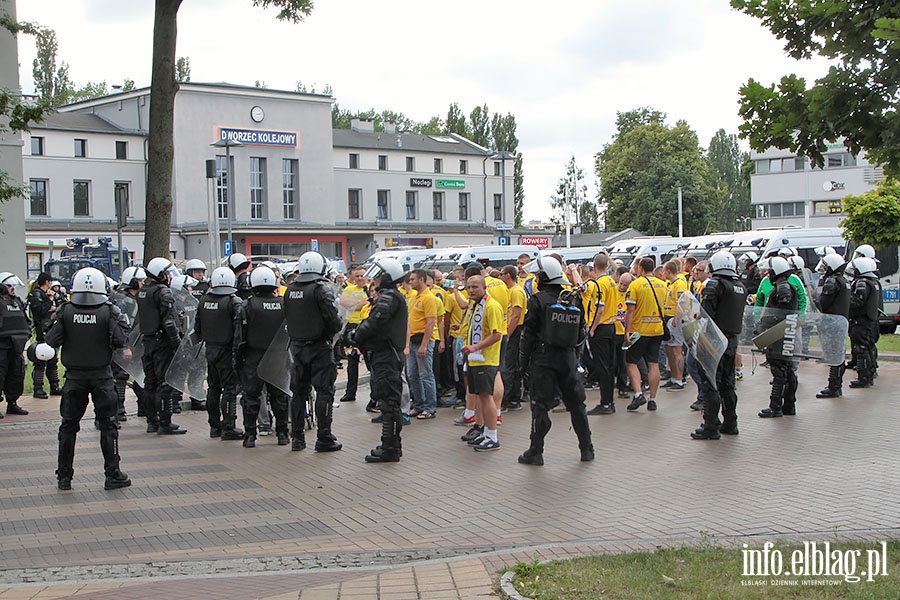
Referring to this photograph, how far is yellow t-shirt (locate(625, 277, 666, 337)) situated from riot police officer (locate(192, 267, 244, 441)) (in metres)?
5.15

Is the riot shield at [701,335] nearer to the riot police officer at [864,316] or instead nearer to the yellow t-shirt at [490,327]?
the yellow t-shirt at [490,327]

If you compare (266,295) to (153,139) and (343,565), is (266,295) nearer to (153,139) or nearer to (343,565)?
(343,565)

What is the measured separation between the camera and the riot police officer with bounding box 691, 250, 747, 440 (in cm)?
1059

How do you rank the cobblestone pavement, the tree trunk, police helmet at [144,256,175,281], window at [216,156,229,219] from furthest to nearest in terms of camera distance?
window at [216,156,229,219], the tree trunk, police helmet at [144,256,175,281], the cobblestone pavement

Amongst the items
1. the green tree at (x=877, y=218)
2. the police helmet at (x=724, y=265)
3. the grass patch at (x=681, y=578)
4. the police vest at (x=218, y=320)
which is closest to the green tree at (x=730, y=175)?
the green tree at (x=877, y=218)

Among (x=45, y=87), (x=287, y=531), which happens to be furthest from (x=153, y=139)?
(x=45, y=87)

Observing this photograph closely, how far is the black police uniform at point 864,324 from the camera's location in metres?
13.8

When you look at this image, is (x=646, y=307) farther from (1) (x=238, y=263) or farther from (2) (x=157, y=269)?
(2) (x=157, y=269)

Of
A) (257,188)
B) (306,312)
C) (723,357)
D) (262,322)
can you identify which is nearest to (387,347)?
(306,312)

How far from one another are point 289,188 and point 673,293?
2084 inches

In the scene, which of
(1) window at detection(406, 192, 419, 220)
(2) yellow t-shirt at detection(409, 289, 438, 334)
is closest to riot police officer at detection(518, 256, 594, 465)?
(2) yellow t-shirt at detection(409, 289, 438, 334)

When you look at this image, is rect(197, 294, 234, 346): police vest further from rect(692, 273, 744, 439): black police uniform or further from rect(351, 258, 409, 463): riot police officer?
rect(692, 273, 744, 439): black police uniform

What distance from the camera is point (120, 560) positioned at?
6828mm

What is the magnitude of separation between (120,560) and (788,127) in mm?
5425
